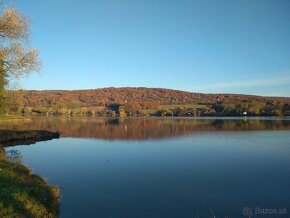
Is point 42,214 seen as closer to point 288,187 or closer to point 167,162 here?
point 288,187

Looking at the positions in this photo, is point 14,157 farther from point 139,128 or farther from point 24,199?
point 139,128

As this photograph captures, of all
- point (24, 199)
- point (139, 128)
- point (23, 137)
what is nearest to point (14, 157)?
point (24, 199)

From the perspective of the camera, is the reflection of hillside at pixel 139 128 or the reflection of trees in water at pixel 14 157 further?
the reflection of hillside at pixel 139 128

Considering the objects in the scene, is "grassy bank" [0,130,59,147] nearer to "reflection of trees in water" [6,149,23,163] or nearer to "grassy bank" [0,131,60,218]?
"reflection of trees in water" [6,149,23,163]

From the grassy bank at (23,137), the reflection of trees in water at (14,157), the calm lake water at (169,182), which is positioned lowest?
the calm lake water at (169,182)

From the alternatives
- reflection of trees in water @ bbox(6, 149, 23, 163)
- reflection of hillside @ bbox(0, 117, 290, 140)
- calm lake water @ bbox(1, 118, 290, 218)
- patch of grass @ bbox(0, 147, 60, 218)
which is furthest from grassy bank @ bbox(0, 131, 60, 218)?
reflection of hillside @ bbox(0, 117, 290, 140)

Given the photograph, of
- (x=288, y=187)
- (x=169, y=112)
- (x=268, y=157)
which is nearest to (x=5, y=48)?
(x=288, y=187)

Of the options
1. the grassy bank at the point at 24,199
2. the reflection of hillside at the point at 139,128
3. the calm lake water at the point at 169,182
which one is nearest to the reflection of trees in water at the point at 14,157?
the calm lake water at the point at 169,182

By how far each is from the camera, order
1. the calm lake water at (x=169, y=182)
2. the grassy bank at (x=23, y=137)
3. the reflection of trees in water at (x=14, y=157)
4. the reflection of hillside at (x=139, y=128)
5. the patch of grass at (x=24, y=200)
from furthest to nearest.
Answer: the reflection of hillside at (x=139, y=128), the grassy bank at (x=23, y=137), the reflection of trees in water at (x=14, y=157), the calm lake water at (x=169, y=182), the patch of grass at (x=24, y=200)

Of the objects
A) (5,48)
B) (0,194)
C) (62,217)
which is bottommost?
(62,217)

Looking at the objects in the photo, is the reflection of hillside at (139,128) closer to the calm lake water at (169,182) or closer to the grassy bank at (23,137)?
the grassy bank at (23,137)

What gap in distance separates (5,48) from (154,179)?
16.6 m

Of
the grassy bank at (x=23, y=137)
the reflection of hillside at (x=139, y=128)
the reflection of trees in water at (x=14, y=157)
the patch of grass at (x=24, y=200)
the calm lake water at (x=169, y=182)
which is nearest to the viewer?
the patch of grass at (x=24, y=200)

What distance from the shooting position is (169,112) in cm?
17675
